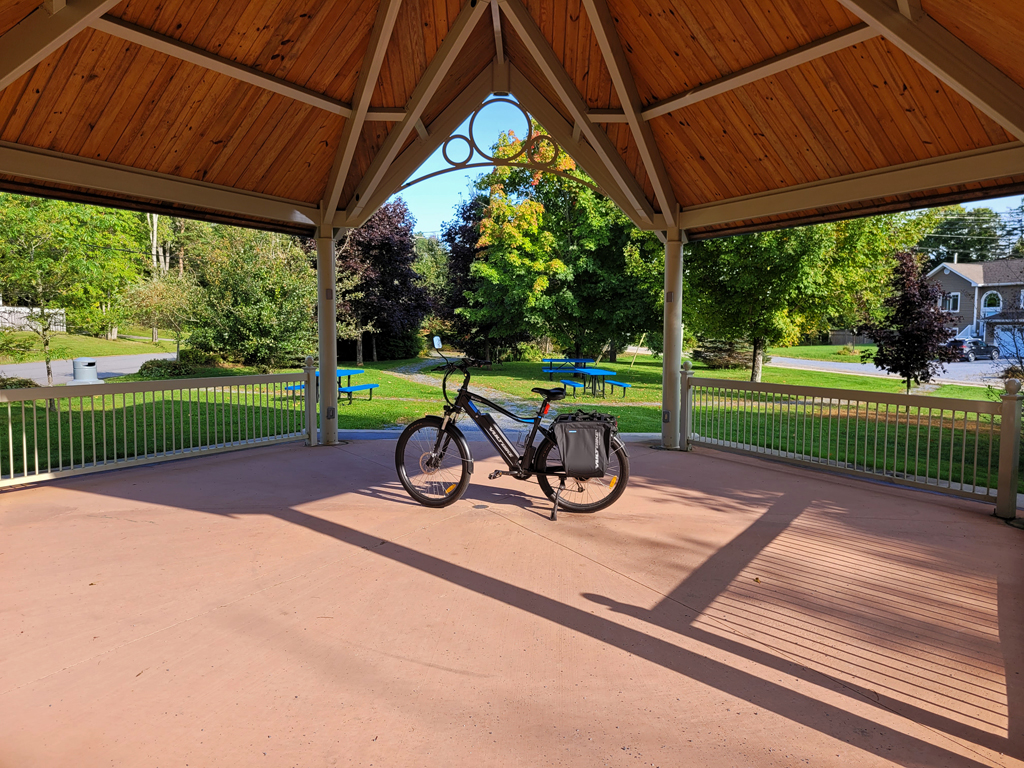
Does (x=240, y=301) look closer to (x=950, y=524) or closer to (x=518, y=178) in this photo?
(x=518, y=178)

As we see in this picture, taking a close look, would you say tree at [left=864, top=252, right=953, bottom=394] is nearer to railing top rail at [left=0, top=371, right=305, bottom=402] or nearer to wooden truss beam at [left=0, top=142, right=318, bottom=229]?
wooden truss beam at [left=0, top=142, right=318, bottom=229]

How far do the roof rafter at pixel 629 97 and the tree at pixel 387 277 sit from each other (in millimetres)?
13412

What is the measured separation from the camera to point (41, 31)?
399 centimetres

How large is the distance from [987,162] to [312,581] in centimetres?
593

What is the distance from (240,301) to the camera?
15.8 m

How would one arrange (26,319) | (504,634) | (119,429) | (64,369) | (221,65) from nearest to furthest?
(504,634), (221,65), (119,429), (26,319), (64,369)

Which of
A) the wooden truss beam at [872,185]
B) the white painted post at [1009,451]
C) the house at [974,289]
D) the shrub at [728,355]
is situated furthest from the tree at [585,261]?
the house at [974,289]

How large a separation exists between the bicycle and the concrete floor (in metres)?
0.23

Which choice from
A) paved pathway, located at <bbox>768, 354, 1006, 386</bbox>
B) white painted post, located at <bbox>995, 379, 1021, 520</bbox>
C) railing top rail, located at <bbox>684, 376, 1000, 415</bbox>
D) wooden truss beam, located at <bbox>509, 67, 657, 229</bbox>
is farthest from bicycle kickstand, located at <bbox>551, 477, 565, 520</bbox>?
paved pathway, located at <bbox>768, 354, 1006, 386</bbox>

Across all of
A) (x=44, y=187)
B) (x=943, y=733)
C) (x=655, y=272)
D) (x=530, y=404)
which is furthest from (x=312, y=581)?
(x=655, y=272)

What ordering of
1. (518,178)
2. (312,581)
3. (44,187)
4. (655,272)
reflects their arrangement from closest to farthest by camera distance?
(312,581)
(44,187)
(655,272)
(518,178)

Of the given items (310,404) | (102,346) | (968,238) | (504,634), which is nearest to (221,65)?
(310,404)

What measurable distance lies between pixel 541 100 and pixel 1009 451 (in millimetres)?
5750

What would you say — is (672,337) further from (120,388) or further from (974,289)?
(974,289)
